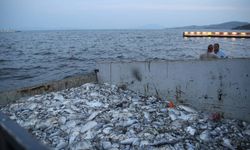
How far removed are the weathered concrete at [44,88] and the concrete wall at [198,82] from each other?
1402mm

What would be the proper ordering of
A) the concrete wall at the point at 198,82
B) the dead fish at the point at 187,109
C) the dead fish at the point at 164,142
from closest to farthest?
the dead fish at the point at 164,142
the concrete wall at the point at 198,82
the dead fish at the point at 187,109

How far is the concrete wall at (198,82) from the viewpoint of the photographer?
4809 millimetres

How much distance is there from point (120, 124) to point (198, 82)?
222 centimetres

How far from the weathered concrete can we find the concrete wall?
55.2 inches

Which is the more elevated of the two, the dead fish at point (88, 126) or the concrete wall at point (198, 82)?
the concrete wall at point (198, 82)

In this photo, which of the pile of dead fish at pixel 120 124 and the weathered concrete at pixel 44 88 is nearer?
the pile of dead fish at pixel 120 124

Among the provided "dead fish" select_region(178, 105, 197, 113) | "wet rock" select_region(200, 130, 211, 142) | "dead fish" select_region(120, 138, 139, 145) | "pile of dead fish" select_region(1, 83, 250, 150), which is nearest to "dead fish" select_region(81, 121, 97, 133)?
"pile of dead fish" select_region(1, 83, 250, 150)

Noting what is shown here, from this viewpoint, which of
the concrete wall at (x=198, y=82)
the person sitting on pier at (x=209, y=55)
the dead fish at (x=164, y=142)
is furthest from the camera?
the person sitting on pier at (x=209, y=55)

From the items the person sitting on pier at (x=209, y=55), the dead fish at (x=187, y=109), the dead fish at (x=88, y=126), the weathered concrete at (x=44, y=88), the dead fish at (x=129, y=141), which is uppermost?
the person sitting on pier at (x=209, y=55)

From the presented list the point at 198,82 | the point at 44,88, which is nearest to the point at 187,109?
the point at 198,82

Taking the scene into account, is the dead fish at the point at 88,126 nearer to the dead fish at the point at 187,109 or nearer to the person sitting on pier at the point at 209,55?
the dead fish at the point at 187,109

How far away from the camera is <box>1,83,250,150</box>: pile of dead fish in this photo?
12.9ft

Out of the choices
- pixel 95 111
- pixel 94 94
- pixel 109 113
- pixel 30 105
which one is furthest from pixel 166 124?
pixel 30 105

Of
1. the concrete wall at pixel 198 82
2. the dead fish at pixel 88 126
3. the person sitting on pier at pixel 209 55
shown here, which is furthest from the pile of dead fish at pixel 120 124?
the person sitting on pier at pixel 209 55
